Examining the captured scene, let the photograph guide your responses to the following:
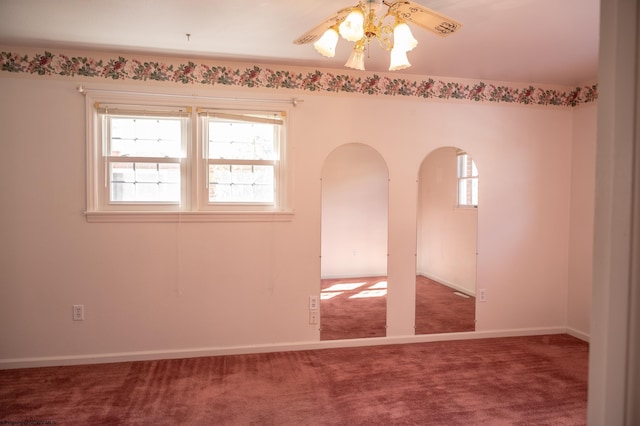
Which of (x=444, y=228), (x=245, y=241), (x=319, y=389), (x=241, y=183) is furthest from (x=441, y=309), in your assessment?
(x=241, y=183)

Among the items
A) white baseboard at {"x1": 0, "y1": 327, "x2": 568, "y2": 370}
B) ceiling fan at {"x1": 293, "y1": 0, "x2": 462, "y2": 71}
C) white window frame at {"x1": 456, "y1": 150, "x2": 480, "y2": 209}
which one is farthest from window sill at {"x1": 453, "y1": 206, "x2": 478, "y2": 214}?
ceiling fan at {"x1": 293, "y1": 0, "x2": 462, "y2": 71}

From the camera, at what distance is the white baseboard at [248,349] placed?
3.01m

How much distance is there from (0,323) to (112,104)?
1.85m

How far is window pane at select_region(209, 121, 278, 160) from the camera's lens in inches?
130

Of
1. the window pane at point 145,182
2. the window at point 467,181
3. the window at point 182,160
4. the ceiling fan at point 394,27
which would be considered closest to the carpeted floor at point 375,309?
the window at point 467,181

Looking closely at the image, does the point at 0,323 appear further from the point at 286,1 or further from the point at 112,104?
the point at 286,1

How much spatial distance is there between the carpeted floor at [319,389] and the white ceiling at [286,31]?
7.84ft

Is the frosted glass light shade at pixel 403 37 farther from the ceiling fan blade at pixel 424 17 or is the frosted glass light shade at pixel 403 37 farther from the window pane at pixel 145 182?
the window pane at pixel 145 182

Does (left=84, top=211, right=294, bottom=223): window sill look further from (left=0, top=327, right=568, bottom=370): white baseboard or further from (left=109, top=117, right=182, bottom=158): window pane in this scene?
(left=0, top=327, right=568, bottom=370): white baseboard

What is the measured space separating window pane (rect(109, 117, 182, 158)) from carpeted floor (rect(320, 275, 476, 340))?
1.74 meters

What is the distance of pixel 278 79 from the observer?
3340mm

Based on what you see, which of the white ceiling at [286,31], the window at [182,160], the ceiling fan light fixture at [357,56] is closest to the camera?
the ceiling fan light fixture at [357,56]

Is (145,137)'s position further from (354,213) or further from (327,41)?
(327,41)

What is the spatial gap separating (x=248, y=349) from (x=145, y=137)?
193 cm
